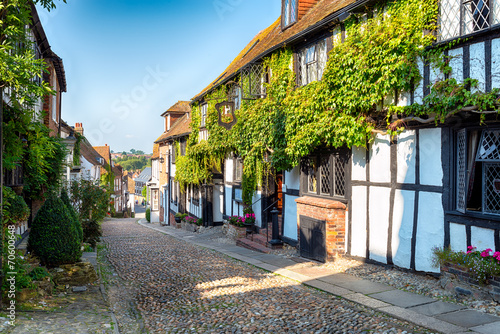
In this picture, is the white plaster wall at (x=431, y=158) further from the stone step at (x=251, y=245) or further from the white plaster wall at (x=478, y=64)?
the stone step at (x=251, y=245)

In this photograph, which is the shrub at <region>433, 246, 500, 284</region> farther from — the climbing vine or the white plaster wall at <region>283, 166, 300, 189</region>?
the white plaster wall at <region>283, 166, 300, 189</region>

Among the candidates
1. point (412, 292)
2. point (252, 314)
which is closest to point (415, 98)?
point (412, 292)

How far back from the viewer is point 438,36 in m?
7.87

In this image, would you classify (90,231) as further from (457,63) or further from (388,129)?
(457,63)

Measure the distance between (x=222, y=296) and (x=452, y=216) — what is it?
4691mm

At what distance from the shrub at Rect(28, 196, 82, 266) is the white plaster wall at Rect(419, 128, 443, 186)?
745 centimetres

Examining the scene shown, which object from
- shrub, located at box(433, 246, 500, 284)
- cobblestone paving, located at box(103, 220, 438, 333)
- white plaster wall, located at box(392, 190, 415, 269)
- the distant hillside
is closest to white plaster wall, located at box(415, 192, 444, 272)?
white plaster wall, located at box(392, 190, 415, 269)

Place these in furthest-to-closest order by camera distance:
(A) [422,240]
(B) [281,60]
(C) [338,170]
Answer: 1. (B) [281,60]
2. (C) [338,170]
3. (A) [422,240]

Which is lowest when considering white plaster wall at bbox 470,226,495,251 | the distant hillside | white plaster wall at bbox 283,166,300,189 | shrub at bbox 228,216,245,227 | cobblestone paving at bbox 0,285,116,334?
cobblestone paving at bbox 0,285,116,334

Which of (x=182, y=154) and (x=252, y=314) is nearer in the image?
(x=252, y=314)

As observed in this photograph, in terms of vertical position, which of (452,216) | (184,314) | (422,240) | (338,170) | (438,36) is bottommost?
(184,314)

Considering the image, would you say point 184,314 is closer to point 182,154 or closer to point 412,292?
point 412,292

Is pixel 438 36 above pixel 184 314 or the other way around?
above

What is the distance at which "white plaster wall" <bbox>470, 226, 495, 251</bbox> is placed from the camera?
6.99m
